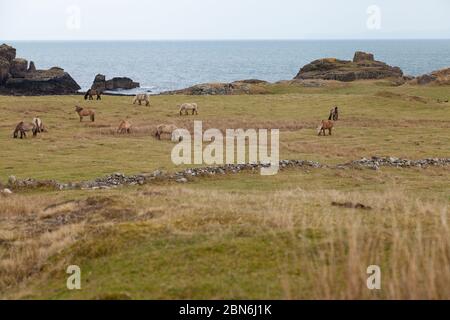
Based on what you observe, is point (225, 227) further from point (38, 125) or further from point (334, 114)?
point (334, 114)

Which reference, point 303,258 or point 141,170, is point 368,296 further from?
point 141,170

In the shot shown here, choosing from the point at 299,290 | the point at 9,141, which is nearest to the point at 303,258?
the point at 299,290

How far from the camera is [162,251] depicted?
1220 centimetres

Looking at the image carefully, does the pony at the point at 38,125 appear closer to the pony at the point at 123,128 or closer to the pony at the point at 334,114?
the pony at the point at 123,128

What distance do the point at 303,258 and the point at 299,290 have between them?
5.37ft

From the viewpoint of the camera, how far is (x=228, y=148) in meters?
35.5

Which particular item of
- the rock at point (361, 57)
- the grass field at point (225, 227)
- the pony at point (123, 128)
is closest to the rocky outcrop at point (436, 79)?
the grass field at point (225, 227)

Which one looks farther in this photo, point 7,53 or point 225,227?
point 7,53

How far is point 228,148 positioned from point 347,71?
7972 cm

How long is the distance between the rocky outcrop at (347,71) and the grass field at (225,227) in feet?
226

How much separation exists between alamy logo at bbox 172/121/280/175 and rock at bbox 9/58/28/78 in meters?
84.3

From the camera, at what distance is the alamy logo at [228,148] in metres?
31.1

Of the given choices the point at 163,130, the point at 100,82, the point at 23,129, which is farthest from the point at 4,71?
the point at 163,130

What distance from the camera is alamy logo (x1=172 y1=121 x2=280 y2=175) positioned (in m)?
31.1
